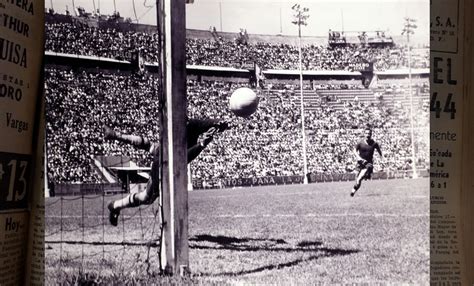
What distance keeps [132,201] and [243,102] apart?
12.6 inches

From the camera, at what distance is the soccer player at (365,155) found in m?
1.23

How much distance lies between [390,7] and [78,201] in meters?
0.78

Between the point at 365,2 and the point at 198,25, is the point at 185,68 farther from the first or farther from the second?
the point at 365,2

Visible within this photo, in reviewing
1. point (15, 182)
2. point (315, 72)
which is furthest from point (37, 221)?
point (315, 72)

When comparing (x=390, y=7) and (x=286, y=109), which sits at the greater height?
(x=390, y=7)

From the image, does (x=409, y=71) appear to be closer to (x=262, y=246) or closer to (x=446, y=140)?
(x=446, y=140)

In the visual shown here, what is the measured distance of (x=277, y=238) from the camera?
1251mm

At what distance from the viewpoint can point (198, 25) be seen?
4.09ft

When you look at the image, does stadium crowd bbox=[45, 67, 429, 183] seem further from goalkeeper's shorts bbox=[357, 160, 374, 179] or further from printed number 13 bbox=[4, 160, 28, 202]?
printed number 13 bbox=[4, 160, 28, 202]

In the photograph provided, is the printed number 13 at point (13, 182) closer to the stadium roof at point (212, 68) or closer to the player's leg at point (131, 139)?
the player's leg at point (131, 139)

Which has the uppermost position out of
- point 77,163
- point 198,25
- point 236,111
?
point 198,25

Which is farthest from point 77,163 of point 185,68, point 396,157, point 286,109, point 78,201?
point 396,157

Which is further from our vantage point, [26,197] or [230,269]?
[26,197]

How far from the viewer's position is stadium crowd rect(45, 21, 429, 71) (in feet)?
4.06
